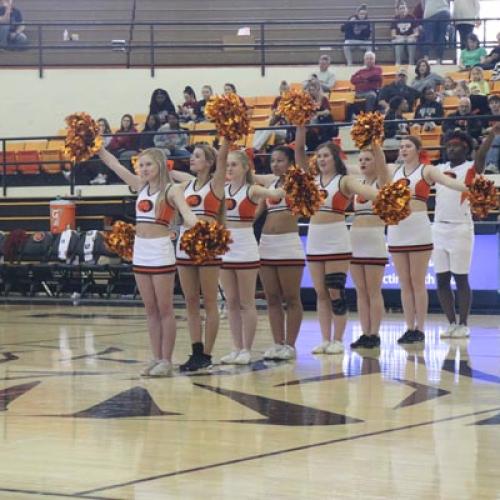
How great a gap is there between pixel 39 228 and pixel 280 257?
758 centimetres

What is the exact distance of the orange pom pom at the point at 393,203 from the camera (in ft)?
23.7

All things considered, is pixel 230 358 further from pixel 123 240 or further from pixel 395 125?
pixel 395 125

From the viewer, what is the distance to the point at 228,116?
6934mm

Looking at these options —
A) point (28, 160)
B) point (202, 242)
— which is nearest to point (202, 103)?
point (28, 160)

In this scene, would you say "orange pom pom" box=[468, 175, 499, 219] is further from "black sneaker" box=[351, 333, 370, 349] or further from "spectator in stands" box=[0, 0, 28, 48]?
"spectator in stands" box=[0, 0, 28, 48]

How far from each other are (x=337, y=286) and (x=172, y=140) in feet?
22.8

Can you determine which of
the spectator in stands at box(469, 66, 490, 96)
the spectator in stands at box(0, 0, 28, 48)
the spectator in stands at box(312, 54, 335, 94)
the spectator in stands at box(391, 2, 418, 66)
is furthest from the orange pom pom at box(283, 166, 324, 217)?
the spectator in stands at box(0, 0, 28, 48)

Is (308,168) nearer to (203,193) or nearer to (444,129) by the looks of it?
(203,193)

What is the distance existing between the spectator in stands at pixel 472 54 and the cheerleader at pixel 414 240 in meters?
7.96

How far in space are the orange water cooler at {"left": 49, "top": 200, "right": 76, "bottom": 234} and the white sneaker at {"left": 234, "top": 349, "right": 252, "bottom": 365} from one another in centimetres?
700

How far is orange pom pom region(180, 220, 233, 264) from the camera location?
637cm

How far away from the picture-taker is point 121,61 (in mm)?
18797

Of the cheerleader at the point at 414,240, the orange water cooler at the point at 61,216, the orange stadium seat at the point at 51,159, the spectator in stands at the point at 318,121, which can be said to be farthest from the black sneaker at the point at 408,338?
the orange stadium seat at the point at 51,159

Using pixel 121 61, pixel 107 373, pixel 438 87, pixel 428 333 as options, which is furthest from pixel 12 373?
pixel 121 61
